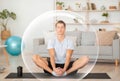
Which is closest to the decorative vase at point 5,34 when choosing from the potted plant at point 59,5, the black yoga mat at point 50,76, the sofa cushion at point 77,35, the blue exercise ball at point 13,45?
the potted plant at point 59,5

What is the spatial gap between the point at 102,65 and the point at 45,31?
1.28m

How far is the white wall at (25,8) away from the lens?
7680 millimetres

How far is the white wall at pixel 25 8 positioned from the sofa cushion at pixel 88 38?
8.41 ft

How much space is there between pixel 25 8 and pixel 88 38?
10.5ft

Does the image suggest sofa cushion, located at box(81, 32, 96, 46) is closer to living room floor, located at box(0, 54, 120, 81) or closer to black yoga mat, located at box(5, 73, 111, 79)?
living room floor, located at box(0, 54, 120, 81)

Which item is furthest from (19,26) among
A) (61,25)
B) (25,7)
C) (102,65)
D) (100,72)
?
(61,25)

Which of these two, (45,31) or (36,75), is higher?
(45,31)

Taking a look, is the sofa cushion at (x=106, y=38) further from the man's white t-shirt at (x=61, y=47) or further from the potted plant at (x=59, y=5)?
the potted plant at (x=59, y=5)

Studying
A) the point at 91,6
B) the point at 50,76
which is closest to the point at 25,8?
the point at 91,6

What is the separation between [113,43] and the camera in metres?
5.07

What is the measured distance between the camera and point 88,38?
505 centimetres

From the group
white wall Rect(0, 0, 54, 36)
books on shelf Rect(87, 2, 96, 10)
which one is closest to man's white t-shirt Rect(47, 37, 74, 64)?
books on shelf Rect(87, 2, 96, 10)

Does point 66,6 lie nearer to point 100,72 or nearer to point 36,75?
point 100,72

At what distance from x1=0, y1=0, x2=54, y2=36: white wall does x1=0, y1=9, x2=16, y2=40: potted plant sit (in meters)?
0.14
